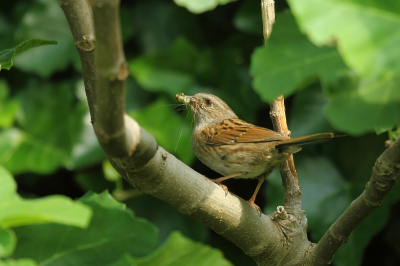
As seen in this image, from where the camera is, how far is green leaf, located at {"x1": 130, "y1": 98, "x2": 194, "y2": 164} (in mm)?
3105

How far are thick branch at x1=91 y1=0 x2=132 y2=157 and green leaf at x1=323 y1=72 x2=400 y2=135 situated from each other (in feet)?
1.28

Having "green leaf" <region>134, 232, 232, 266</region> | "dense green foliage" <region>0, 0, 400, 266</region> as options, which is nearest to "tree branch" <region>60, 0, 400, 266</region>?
"green leaf" <region>134, 232, 232, 266</region>

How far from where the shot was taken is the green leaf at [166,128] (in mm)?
3105

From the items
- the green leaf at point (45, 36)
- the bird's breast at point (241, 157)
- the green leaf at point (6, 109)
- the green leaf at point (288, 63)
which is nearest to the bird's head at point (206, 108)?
the bird's breast at point (241, 157)

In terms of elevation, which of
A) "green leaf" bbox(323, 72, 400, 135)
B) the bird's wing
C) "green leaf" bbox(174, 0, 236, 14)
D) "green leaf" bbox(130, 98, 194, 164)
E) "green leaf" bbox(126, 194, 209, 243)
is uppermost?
"green leaf" bbox(174, 0, 236, 14)

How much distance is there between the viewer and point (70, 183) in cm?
363

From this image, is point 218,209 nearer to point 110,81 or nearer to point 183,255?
point 183,255

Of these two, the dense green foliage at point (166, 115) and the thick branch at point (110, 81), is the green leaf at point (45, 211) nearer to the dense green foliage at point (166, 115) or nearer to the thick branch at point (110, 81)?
the thick branch at point (110, 81)

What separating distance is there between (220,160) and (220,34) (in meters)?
1.32

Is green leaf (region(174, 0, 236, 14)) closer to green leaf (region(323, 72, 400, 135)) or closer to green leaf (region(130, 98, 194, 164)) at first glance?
green leaf (region(323, 72, 400, 135))

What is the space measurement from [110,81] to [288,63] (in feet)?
1.14

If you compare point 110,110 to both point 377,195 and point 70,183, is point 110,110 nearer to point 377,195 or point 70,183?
point 377,195

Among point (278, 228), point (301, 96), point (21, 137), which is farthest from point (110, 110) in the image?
point (21, 137)

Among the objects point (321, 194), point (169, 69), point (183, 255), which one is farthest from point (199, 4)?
point (169, 69)
